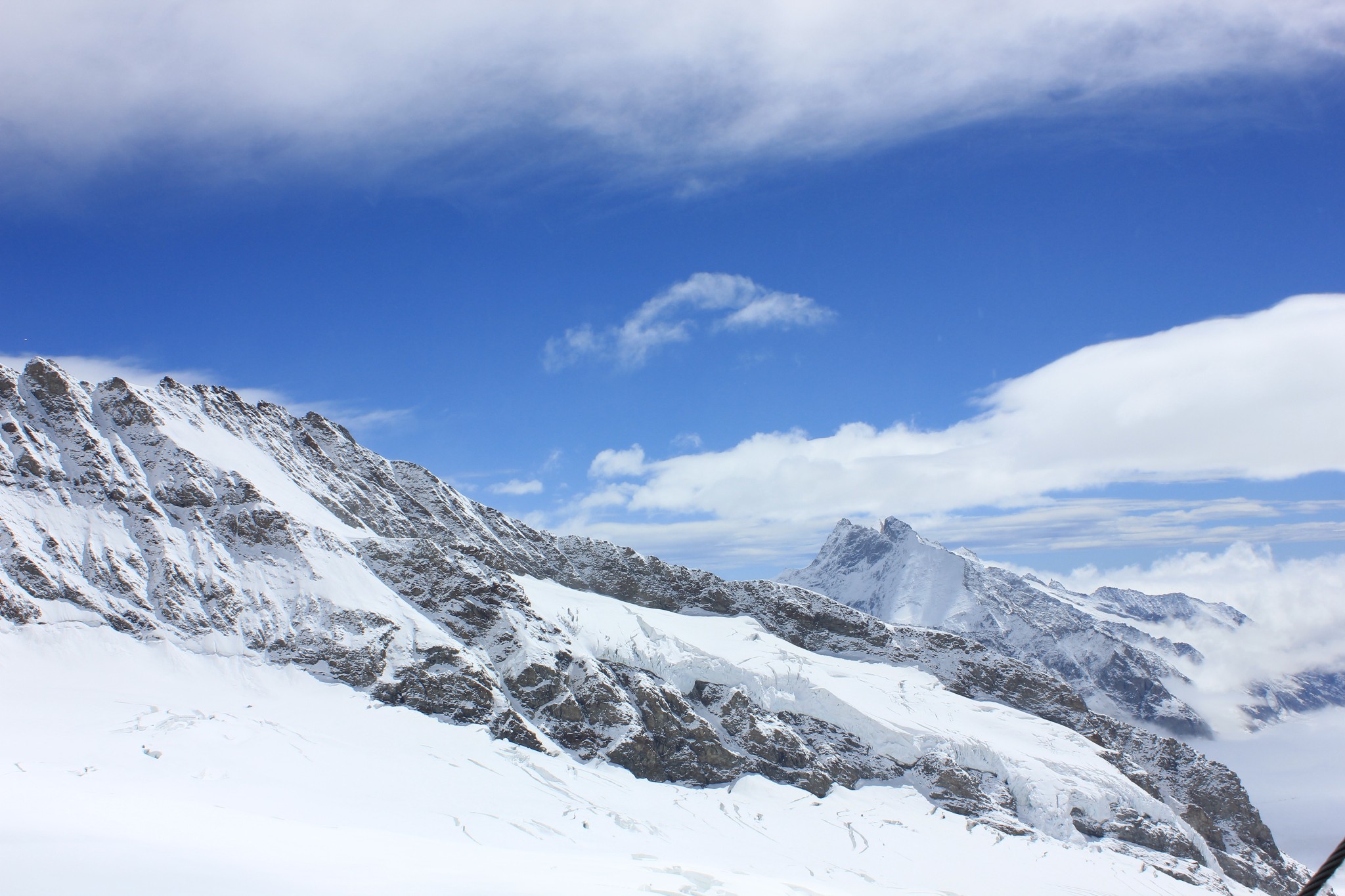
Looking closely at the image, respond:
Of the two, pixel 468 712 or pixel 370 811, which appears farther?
pixel 468 712

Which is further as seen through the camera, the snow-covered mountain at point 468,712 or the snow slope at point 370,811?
the snow-covered mountain at point 468,712

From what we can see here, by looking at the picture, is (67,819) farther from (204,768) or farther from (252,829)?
(204,768)

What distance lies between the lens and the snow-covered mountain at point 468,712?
43.3m

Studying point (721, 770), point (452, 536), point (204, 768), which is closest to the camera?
point (204, 768)

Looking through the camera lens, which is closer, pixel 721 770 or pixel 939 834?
pixel 939 834

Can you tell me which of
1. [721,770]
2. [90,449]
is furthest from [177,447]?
[721,770]

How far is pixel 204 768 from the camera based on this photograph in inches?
1615

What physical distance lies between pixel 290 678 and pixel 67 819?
44494 millimetres

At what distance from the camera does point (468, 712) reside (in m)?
58.9

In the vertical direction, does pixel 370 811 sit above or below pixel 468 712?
below

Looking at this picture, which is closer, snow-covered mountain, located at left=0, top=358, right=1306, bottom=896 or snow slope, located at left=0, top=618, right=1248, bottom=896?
snow slope, located at left=0, top=618, right=1248, bottom=896

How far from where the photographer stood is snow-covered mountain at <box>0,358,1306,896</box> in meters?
43.3

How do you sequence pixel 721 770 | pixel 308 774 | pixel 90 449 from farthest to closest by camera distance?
pixel 721 770, pixel 90 449, pixel 308 774

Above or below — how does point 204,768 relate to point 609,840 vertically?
above
